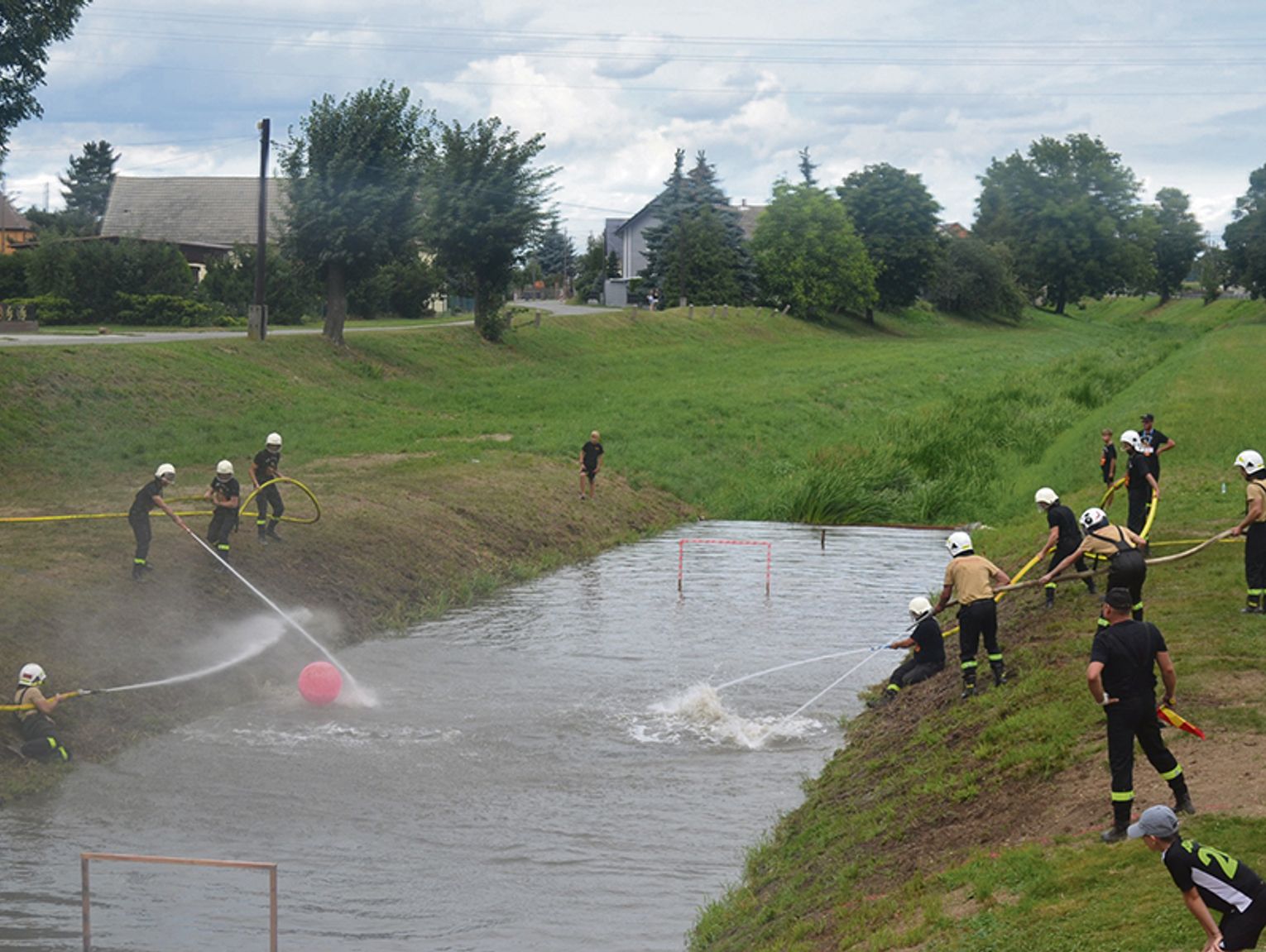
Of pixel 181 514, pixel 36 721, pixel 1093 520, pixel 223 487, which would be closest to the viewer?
pixel 36 721

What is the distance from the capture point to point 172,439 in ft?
120

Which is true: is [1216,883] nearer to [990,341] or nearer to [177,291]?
[177,291]

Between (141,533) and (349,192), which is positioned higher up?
(349,192)

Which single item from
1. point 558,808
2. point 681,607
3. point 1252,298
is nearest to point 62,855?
point 558,808

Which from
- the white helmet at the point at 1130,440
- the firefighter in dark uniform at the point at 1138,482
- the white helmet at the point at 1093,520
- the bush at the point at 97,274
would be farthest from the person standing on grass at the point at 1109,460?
the bush at the point at 97,274

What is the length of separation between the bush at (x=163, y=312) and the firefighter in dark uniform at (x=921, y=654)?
50.4m

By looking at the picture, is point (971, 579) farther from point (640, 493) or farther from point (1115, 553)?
point (640, 493)

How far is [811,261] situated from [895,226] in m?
15.5

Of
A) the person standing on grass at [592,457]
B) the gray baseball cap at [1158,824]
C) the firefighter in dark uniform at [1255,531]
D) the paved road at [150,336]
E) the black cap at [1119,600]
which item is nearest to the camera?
the gray baseball cap at [1158,824]

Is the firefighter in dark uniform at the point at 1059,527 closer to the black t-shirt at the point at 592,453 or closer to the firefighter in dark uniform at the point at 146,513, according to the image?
the firefighter in dark uniform at the point at 146,513

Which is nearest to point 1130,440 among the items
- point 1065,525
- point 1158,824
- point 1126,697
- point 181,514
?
point 1065,525

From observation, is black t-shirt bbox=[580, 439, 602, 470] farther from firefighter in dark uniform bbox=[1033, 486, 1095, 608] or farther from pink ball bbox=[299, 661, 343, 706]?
firefighter in dark uniform bbox=[1033, 486, 1095, 608]

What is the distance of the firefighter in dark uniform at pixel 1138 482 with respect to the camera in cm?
2484

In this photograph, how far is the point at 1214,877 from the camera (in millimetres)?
8289
